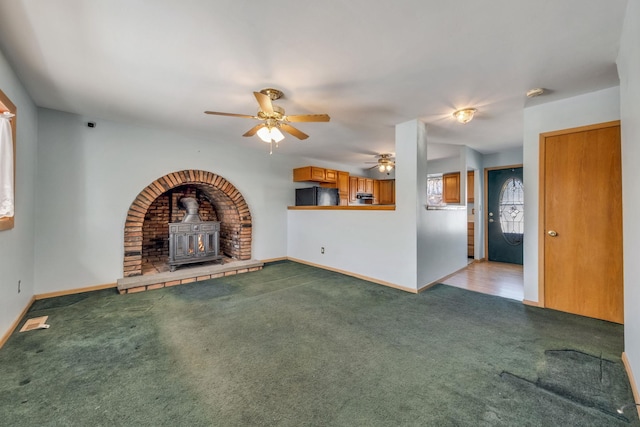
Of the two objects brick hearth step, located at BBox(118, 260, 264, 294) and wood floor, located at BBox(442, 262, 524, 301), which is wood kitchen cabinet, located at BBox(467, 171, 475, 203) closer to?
wood floor, located at BBox(442, 262, 524, 301)

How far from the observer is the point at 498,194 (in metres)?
5.45

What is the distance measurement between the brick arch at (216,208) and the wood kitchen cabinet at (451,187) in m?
4.41

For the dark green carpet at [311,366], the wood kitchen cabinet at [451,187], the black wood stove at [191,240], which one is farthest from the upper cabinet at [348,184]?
the dark green carpet at [311,366]

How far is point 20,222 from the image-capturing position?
8.50 ft

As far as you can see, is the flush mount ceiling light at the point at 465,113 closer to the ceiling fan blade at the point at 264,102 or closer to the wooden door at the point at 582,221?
the wooden door at the point at 582,221

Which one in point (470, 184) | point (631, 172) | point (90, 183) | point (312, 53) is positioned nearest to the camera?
point (631, 172)

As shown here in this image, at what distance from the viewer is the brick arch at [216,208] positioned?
3.79m

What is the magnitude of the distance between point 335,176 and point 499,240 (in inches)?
148

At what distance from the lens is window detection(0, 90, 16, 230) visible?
2033mm

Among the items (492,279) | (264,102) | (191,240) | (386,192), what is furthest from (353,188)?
(264,102)

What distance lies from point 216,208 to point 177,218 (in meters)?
0.76

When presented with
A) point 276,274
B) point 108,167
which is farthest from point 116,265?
point 276,274

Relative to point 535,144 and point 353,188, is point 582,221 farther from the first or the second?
point 353,188

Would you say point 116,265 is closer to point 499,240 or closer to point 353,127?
point 353,127
